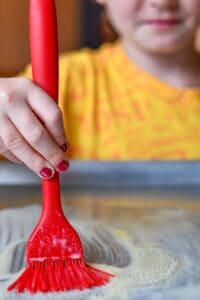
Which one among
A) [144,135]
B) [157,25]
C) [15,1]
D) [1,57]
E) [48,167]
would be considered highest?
[48,167]

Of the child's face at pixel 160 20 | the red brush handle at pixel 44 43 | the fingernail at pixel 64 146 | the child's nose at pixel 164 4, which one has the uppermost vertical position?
the red brush handle at pixel 44 43

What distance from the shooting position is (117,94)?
0.89 metres

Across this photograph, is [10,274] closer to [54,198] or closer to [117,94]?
[54,198]

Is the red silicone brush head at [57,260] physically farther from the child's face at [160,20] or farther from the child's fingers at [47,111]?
the child's face at [160,20]

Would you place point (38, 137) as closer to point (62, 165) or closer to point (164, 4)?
point (62, 165)

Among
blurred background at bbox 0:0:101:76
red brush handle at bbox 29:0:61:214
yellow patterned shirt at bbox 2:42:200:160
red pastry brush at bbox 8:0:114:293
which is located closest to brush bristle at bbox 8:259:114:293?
red pastry brush at bbox 8:0:114:293

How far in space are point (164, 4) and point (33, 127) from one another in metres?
0.43

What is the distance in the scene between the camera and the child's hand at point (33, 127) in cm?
42

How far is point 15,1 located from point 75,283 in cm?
147

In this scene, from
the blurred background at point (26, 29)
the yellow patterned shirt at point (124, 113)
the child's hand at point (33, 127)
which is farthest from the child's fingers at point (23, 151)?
the blurred background at point (26, 29)

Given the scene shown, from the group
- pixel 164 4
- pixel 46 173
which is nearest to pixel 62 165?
pixel 46 173

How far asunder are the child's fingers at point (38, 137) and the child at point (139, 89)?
1.33 feet

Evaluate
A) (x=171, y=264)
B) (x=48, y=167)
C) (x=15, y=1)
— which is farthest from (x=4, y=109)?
(x=15, y=1)

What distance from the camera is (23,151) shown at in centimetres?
45
